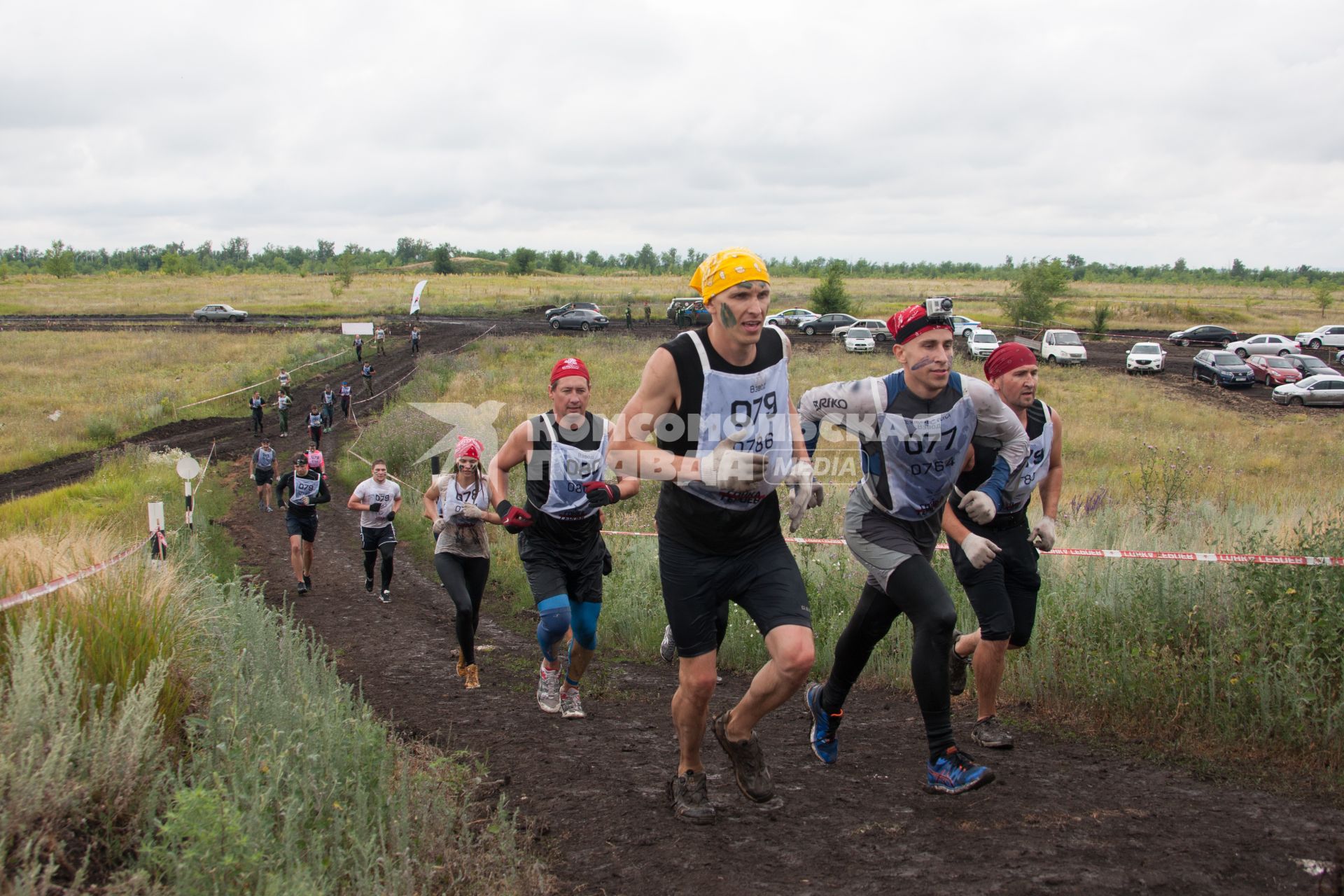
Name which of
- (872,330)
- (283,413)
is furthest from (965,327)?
(283,413)

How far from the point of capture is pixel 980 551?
4.66 metres

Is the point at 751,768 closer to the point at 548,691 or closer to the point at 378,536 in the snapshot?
the point at 548,691

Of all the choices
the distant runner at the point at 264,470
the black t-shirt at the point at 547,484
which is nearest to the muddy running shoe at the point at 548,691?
the black t-shirt at the point at 547,484

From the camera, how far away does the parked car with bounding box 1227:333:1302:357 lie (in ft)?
150

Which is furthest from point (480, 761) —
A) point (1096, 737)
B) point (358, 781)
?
point (1096, 737)

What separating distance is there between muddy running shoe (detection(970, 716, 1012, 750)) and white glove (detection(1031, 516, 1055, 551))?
1008 millimetres

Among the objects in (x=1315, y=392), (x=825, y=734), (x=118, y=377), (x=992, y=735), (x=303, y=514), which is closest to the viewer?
(x=825, y=734)

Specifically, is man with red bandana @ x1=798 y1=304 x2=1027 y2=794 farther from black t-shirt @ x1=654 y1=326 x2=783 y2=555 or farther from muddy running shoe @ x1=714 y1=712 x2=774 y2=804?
muddy running shoe @ x1=714 y1=712 x2=774 y2=804

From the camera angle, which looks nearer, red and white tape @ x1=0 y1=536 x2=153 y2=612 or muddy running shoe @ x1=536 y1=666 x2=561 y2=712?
red and white tape @ x1=0 y1=536 x2=153 y2=612

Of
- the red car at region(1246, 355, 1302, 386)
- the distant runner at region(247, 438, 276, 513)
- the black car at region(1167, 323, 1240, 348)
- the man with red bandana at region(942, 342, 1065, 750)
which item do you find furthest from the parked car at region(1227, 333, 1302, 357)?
the man with red bandana at region(942, 342, 1065, 750)

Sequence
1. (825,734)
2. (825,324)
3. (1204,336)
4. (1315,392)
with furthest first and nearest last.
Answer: (825,324), (1204,336), (1315,392), (825,734)

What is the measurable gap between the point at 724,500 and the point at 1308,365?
1699 inches

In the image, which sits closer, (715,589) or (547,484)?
(715,589)

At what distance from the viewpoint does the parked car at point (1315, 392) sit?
34156 millimetres
